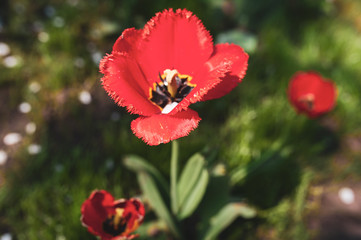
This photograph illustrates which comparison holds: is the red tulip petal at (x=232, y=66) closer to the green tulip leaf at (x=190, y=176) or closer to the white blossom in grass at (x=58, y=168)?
the green tulip leaf at (x=190, y=176)

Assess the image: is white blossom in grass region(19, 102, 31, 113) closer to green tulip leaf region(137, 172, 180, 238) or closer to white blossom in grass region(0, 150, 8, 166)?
white blossom in grass region(0, 150, 8, 166)

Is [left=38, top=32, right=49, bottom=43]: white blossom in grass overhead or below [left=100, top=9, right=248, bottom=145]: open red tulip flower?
overhead

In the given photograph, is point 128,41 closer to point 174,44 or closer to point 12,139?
point 174,44

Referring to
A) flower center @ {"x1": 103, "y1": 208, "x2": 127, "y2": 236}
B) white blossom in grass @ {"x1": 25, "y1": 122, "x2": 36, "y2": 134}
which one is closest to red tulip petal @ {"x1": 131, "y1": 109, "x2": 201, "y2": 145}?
flower center @ {"x1": 103, "y1": 208, "x2": 127, "y2": 236}

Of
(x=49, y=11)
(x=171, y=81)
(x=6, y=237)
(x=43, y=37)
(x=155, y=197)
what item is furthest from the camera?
(x=49, y=11)

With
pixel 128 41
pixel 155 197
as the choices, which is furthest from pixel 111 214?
pixel 128 41

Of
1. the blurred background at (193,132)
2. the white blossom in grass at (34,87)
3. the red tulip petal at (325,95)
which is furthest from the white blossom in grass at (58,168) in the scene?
the red tulip petal at (325,95)
